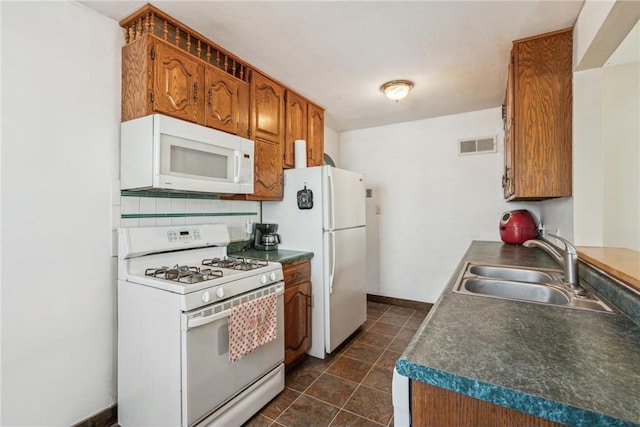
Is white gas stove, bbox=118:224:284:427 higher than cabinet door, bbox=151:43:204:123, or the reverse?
cabinet door, bbox=151:43:204:123

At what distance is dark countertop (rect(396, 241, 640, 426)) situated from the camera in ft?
1.84

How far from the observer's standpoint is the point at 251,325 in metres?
1.70

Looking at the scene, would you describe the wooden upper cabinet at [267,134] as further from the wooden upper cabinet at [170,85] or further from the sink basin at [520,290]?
the sink basin at [520,290]

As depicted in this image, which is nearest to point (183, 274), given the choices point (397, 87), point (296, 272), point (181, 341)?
point (181, 341)

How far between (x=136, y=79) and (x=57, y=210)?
0.83m

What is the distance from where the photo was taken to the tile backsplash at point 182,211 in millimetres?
1795

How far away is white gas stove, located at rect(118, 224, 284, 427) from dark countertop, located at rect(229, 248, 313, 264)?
0.75ft

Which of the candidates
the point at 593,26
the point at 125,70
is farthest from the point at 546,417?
the point at 125,70

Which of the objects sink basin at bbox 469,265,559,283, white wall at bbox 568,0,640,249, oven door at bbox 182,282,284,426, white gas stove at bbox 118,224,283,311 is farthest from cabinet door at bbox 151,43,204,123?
white wall at bbox 568,0,640,249

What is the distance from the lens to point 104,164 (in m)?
1.71

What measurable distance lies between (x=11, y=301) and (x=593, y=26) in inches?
120

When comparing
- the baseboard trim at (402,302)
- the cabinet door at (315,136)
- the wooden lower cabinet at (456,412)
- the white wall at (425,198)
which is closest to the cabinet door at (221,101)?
the cabinet door at (315,136)

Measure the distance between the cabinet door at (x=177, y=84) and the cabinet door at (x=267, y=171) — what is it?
23.8 inches

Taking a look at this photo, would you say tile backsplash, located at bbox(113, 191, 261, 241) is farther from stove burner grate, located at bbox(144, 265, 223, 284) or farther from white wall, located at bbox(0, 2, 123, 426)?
stove burner grate, located at bbox(144, 265, 223, 284)
